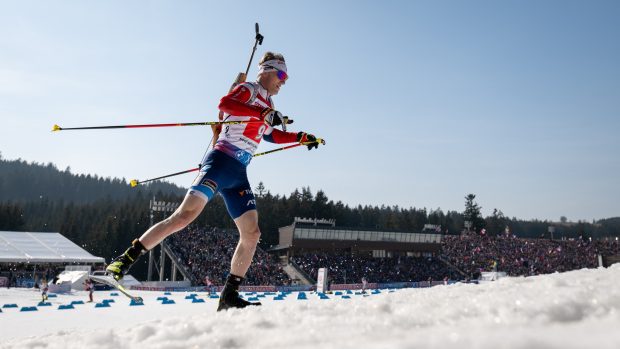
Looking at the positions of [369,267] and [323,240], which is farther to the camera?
[323,240]

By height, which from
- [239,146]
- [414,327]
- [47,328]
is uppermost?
[239,146]

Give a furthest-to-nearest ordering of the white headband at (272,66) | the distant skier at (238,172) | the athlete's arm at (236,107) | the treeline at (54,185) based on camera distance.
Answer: the treeline at (54,185), the white headband at (272,66), the athlete's arm at (236,107), the distant skier at (238,172)

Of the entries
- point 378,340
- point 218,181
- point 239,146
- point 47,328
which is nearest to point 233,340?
point 378,340

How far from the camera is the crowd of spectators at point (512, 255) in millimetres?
59000

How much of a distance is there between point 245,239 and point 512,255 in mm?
68938

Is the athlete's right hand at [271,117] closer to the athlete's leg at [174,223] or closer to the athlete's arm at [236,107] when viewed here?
the athlete's arm at [236,107]

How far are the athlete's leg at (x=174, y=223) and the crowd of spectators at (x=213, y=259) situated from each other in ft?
127

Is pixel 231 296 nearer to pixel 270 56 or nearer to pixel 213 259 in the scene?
pixel 270 56

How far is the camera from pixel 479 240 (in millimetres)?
68625

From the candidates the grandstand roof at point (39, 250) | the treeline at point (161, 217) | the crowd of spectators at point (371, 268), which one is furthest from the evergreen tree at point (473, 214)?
the grandstand roof at point (39, 250)

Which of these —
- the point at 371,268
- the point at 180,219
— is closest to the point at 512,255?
the point at 371,268

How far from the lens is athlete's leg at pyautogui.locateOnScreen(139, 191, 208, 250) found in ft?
12.5

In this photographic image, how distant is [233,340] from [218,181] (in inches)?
93.9

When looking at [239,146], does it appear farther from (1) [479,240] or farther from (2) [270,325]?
(1) [479,240]
